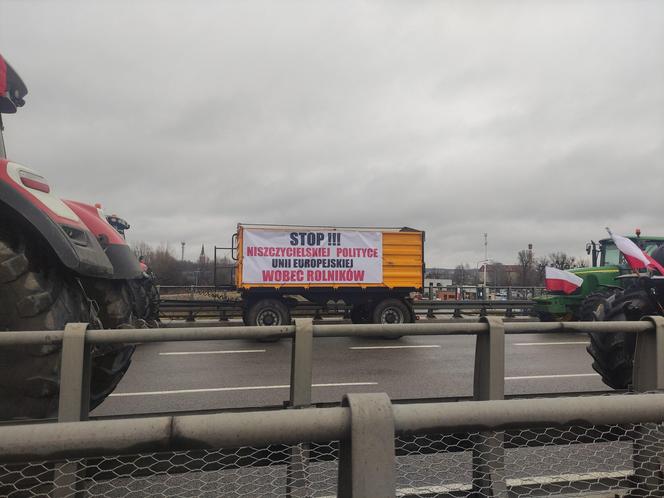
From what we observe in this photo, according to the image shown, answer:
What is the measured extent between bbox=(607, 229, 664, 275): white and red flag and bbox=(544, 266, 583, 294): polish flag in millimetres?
9822

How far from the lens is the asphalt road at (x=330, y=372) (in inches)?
222

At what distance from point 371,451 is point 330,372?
249 inches

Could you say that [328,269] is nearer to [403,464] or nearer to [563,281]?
[563,281]

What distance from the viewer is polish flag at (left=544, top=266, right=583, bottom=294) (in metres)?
13.3

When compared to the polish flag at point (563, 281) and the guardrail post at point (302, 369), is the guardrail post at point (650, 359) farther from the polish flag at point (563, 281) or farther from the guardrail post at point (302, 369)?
the polish flag at point (563, 281)

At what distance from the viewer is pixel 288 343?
34.5 ft

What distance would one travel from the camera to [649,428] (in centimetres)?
223

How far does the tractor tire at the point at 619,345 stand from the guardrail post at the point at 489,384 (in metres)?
2.12

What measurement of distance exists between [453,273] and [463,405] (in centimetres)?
7237

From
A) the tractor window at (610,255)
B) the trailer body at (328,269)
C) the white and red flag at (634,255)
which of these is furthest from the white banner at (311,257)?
the white and red flag at (634,255)

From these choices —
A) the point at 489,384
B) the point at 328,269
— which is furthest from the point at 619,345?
the point at 328,269

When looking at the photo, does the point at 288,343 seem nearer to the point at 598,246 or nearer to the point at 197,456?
the point at 197,456

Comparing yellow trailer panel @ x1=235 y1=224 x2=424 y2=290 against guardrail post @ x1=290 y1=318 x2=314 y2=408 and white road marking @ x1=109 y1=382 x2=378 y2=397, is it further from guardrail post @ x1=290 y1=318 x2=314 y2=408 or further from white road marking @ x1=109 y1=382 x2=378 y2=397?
guardrail post @ x1=290 y1=318 x2=314 y2=408

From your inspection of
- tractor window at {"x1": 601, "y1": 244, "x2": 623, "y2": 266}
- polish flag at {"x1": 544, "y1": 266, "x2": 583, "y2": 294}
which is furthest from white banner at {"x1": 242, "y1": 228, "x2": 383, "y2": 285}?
tractor window at {"x1": 601, "y1": 244, "x2": 623, "y2": 266}
